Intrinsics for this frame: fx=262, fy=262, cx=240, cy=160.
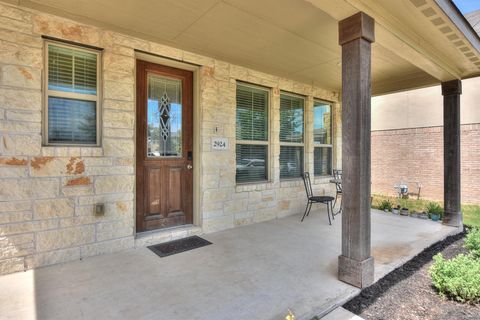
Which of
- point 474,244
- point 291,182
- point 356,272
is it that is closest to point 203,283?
point 356,272

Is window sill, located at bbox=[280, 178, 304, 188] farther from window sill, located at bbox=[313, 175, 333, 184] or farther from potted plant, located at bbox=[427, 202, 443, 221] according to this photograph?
potted plant, located at bbox=[427, 202, 443, 221]

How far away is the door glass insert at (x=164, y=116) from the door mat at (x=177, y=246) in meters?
1.11

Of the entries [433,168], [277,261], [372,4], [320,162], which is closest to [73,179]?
[277,261]

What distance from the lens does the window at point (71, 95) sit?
2652 mm

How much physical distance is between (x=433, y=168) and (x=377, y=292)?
21.2ft

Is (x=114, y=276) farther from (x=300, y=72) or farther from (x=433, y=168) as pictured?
(x=433, y=168)

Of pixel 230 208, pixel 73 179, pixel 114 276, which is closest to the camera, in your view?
pixel 114 276

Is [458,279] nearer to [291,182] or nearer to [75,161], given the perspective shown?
[291,182]

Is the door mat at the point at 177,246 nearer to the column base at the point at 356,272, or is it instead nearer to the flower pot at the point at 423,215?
the column base at the point at 356,272

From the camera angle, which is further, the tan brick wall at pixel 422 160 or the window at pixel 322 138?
the tan brick wall at pixel 422 160

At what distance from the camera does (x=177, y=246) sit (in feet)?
10.2

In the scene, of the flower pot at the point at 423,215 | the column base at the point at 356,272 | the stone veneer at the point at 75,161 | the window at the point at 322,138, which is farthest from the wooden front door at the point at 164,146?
the flower pot at the point at 423,215

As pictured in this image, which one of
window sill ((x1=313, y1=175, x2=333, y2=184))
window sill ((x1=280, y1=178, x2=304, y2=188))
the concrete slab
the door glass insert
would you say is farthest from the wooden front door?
window sill ((x1=313, y1=175, x2=333, y2=184))

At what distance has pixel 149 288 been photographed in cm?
217
